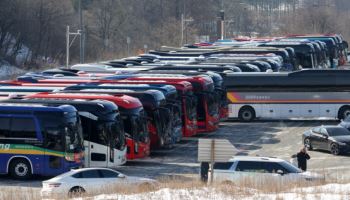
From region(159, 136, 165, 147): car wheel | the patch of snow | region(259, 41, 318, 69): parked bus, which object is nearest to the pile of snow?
region(259, 41, 318, 69): parked bus

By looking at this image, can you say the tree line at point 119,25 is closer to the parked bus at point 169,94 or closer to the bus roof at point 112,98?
the parked bus at point 169,94

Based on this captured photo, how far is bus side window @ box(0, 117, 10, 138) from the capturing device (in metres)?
29.8

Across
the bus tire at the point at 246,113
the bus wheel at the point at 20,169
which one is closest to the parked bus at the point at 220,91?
the bus tire at the point at 246,113

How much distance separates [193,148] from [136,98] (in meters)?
4.36

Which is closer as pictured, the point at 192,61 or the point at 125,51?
the point at 192,61

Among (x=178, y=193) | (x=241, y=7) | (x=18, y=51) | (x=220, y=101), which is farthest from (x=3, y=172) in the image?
(x=241, y=7)

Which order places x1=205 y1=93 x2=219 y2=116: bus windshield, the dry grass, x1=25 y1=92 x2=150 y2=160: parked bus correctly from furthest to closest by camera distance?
x1=205 y1=93 x2=219 y2=116: bus windshield < x1=25 y1=92 x2=150 y2=160: parked bus < the dry grass

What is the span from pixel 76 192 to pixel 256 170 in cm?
513

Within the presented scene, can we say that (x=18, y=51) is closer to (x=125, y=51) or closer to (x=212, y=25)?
(x=125, y=51)

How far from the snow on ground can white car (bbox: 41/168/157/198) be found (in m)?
2.85

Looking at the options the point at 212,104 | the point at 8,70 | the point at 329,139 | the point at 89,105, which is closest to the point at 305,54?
the point at 8,70

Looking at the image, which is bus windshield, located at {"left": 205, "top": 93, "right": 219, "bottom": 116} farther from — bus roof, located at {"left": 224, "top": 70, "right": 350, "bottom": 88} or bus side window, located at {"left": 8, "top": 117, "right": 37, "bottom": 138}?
bus side window, located at {"left": 8, "top": 117, "right": 37, "bottom": 138}

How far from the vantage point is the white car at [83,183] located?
2434cm

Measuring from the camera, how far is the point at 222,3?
130625mm
